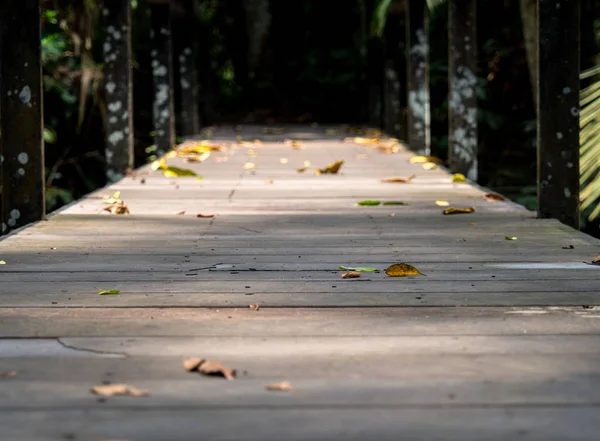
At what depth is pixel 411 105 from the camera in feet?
31.8

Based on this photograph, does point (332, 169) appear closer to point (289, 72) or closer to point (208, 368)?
point (208, 368)

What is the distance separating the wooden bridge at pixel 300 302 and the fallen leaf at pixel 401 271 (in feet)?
0.11

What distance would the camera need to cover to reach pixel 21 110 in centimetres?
489

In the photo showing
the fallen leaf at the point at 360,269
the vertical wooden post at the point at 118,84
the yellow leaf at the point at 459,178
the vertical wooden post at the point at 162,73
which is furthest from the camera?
the vertical wooden post at the point at 162,73

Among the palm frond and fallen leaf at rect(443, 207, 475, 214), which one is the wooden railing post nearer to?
the palm frond

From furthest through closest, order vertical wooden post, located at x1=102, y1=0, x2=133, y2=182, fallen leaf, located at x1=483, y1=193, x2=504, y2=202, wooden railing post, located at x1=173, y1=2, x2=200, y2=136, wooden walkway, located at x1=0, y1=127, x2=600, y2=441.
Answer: wooden railing post, located at x1=173, y1=2, x2=200, y2=136, vertical wooden post, located at x1=102, y1=0, x2=133, y2=182, fallen leaf, located at x1=483, y1=193, x2=504, y2=202, wooden walkway, located at x1=0, y1=127, x2=600, y2=441

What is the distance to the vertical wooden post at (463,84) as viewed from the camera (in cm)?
751

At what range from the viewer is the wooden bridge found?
1.96m

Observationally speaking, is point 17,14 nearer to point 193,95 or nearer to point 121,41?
point 121,41

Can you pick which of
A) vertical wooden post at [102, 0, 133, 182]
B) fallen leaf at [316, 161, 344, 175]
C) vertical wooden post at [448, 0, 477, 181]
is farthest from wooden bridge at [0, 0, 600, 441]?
vertical wooden post at [102, 0, 133, 182]

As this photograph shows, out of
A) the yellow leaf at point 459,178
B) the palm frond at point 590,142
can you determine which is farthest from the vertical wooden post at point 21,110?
the yellow leaf at point 459,178

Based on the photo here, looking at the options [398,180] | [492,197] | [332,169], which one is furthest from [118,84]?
[492,197]

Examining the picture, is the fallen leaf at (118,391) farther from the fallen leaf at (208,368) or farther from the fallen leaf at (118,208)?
the fallen leaf at (118,208)

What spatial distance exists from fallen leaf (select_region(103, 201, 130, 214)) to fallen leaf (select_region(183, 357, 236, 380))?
2.88 m
